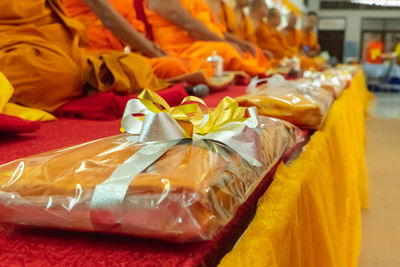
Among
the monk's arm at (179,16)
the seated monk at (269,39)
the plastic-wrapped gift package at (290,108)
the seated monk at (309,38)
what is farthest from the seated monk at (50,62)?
the seated monk at (309,38)

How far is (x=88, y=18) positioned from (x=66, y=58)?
1124 millimetres

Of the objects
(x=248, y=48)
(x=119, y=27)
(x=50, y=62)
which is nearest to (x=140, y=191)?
(x=50, y=62)

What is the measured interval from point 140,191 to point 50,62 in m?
0.93

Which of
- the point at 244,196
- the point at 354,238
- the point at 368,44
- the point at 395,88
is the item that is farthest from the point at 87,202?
the point at 368,44

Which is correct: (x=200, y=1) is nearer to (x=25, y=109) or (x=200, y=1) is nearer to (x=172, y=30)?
(x=172, y=30)

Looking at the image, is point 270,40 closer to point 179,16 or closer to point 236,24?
point 236,24

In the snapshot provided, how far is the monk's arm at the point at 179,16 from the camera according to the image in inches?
105

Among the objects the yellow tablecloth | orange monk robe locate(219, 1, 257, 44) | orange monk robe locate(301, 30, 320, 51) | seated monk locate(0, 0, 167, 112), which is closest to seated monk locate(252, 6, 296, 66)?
orange monk robe locate(219, 1, 257, 44)

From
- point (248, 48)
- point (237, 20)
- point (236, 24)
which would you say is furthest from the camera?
point (237, 20)

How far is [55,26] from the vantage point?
140 centimetres

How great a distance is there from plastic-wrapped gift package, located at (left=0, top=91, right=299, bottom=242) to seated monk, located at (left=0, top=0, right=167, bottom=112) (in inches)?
27.6

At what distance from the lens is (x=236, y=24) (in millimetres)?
4496

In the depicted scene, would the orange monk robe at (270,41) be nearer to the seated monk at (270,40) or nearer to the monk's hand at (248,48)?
the seated monk at (270,40)

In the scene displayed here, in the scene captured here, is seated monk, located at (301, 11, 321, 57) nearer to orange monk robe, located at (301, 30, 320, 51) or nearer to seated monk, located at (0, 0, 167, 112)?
orange monk robe, located at (301, 30, 320, 51)
